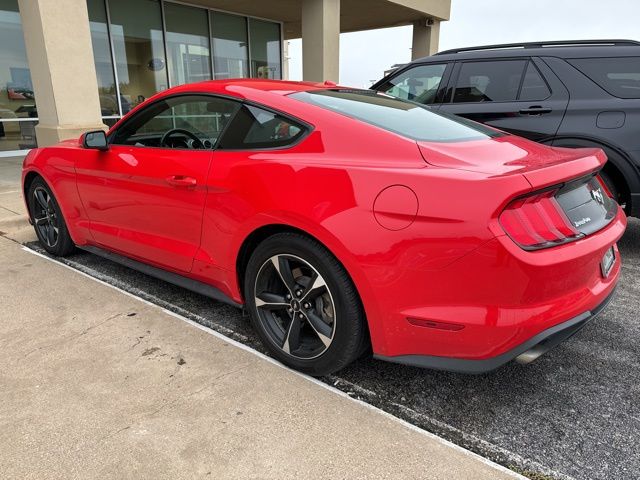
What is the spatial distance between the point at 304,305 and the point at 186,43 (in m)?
12.6

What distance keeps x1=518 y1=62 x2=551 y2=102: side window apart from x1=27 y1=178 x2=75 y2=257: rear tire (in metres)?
4.36

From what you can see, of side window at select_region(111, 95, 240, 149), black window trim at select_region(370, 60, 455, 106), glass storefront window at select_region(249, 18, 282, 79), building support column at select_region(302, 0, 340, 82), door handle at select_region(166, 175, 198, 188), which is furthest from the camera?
glass storefront window at select_region(249, 18, 282, 79)

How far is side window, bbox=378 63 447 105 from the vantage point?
17.2ft

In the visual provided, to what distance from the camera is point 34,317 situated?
10.4 feet

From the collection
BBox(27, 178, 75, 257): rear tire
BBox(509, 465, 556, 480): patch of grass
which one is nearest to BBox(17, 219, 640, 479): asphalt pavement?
BBox(509, 465, 556, 480): patch of grass

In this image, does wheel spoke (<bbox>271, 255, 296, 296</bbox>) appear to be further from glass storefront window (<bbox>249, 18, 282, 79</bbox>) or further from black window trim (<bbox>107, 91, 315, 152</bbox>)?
glass storefront window (<bbox>249, 18, 282, 79</bbox>)

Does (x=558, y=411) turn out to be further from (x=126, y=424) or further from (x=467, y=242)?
(x=126, y=424)

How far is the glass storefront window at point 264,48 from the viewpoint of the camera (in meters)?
15.0

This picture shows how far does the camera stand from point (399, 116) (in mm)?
2723

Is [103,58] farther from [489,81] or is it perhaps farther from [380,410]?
[380,410]

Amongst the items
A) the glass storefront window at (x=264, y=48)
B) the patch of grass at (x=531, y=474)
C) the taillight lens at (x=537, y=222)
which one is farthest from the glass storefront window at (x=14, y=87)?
the patch of grass at (x=531, y=474)

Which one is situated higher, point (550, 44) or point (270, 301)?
point (550, 44)

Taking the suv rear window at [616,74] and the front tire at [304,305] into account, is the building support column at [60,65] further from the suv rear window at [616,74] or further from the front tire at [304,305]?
the suv rear window at [616,74]

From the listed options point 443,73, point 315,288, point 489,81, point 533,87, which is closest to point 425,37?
point 443,73
